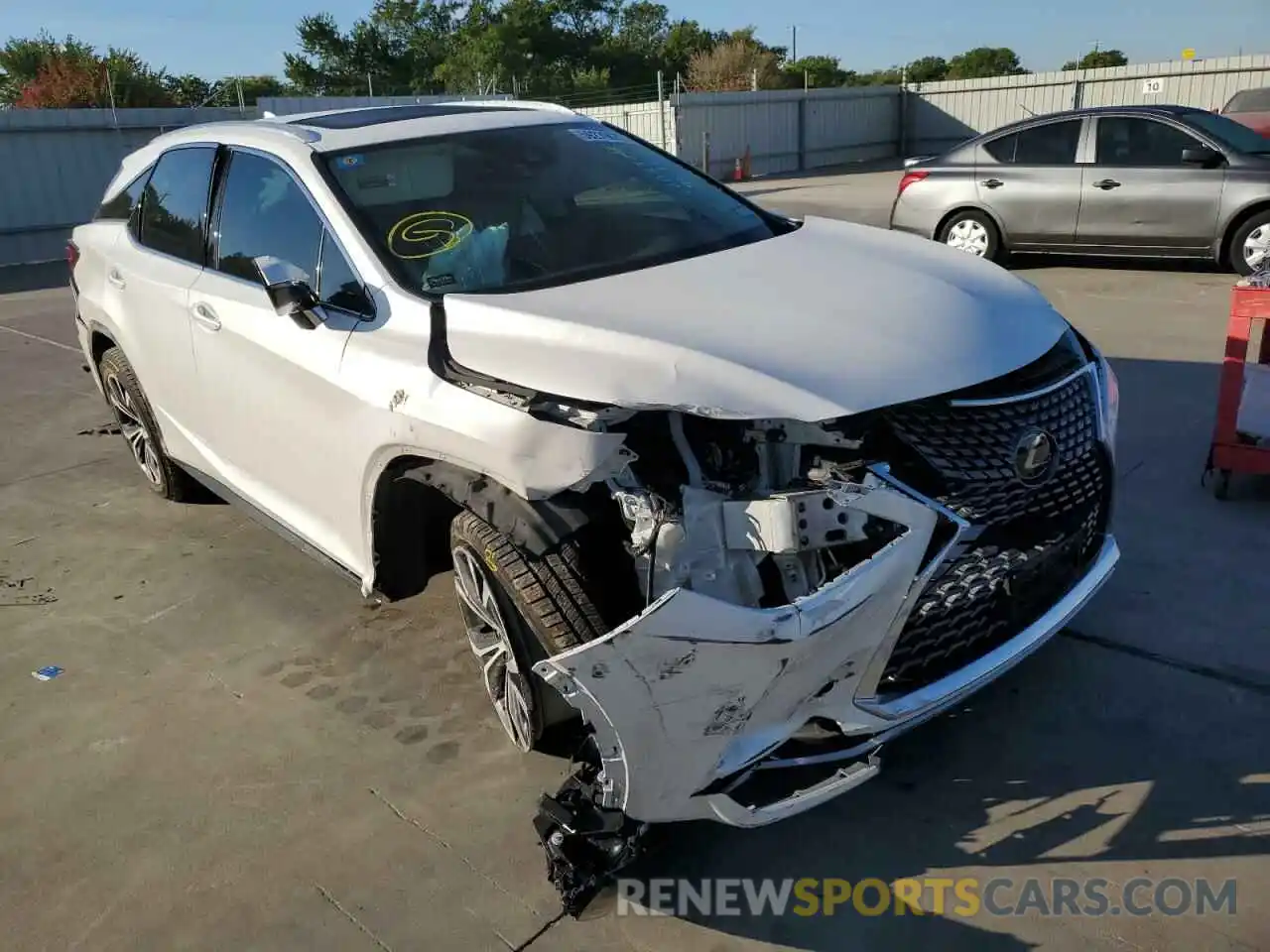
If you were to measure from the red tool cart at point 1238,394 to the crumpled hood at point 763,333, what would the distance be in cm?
162

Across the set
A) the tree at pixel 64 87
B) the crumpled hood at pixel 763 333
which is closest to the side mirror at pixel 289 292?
the crumpled hood at pixel 763 333

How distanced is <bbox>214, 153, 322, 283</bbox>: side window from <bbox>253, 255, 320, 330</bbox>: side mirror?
165 millimetres

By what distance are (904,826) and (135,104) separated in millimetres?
42234

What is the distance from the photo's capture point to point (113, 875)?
9.24 ft

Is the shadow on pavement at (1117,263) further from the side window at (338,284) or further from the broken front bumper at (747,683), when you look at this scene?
the broken front bumper at (747,683)

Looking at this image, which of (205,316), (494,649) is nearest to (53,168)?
(205,316)

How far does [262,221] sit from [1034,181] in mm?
7975

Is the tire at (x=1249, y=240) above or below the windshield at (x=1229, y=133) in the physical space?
below

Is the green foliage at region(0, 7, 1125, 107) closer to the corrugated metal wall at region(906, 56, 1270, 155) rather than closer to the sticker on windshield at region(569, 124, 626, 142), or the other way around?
the corrugated metal wall at region(906, 56, 1270, 155)

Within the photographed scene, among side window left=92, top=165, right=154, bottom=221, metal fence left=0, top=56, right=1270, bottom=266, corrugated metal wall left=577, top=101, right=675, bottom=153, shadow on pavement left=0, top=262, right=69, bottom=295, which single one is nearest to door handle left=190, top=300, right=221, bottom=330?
side window left=92, top=165, right=154, bottom=221

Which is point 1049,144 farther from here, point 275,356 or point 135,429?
point 275,356

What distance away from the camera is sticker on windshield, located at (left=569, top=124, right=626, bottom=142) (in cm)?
417

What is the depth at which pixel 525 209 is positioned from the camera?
142 inches

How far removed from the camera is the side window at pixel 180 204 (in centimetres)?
425
